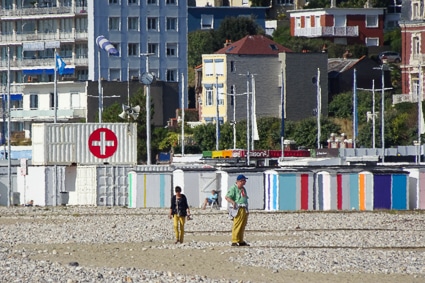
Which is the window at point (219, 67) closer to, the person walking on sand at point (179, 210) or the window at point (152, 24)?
the window at point (152, 24)

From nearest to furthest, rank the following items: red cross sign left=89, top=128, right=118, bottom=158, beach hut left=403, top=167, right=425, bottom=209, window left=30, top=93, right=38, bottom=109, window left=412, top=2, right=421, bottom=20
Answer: beach hut left=403, top=167, right=425, bottom=209, red cross sign left=89, top=128, right=118, bottom=158, window left=412, top=2, right=421, bottom=20, window left=30, top=93, right=38, bottom=109

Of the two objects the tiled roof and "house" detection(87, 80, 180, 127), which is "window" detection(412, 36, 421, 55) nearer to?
the tiled roof

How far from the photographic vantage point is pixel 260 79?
11650cm

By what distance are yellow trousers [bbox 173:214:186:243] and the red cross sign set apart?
28684 mm

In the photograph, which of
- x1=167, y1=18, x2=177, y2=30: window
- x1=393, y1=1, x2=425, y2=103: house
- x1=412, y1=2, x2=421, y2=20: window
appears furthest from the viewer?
x1=167, y1=18, x2=177, y2=30: window

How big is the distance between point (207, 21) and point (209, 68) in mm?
23860

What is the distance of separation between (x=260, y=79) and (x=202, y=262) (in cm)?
8493

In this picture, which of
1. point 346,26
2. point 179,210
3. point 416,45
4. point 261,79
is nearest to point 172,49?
point 261,79

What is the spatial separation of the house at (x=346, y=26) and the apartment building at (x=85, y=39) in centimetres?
1088

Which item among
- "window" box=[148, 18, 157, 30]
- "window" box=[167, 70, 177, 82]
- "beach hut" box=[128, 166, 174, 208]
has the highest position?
"window" box=[148, 18, 157, 30]

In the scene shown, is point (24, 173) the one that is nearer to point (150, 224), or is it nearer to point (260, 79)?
point (150, 224)

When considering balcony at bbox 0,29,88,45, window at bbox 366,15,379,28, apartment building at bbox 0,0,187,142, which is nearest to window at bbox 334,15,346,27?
window at bbox 366,15,379,28

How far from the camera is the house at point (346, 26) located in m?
131

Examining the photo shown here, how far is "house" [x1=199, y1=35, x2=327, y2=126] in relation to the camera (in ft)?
378
